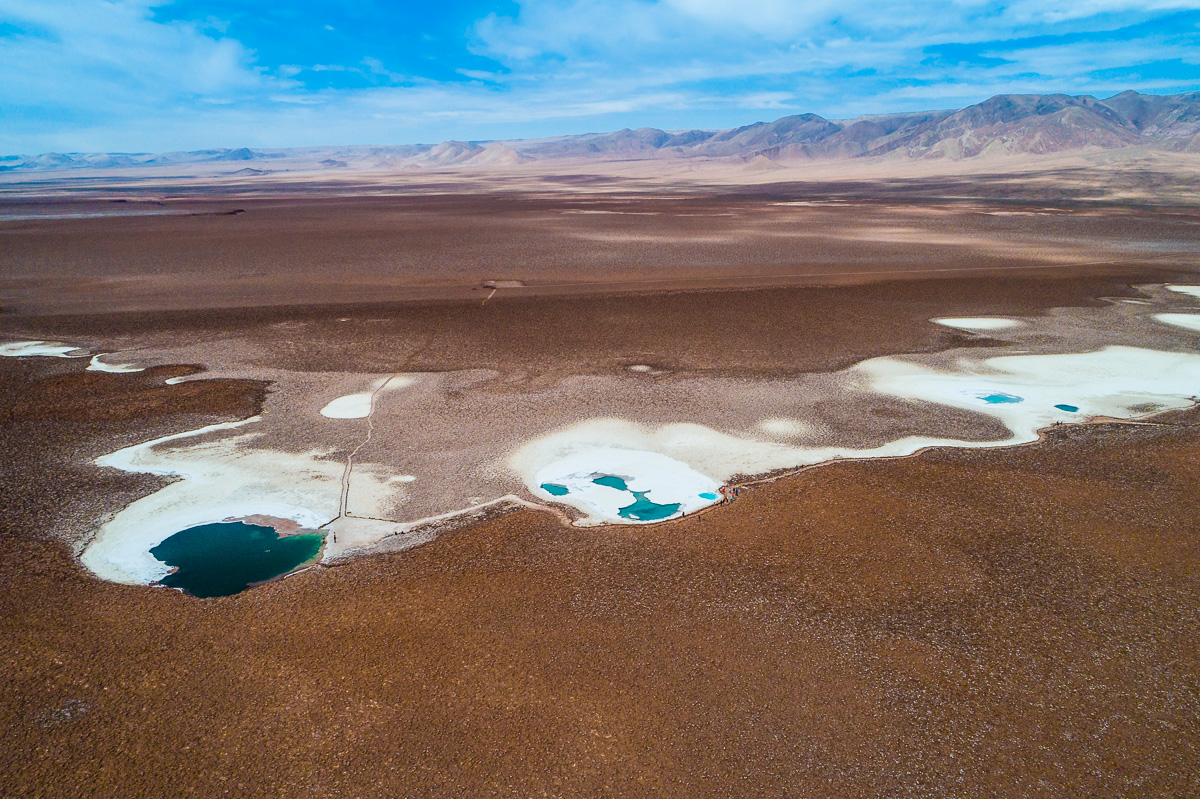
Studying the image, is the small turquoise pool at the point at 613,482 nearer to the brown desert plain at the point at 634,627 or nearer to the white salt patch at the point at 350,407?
the brown desert plain at the point at 634,627

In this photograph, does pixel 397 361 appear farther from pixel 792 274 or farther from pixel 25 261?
pixel 25 261

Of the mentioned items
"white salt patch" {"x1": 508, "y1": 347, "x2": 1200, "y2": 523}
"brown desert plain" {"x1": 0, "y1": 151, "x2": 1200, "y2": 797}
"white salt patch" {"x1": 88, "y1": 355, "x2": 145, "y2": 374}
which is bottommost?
"brown desert plain" {"x1": 0, "y1": 151, "x2": 1200, "y2": 797}

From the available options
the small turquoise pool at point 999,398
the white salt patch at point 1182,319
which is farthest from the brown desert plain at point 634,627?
the white salt patch at point 1182,319

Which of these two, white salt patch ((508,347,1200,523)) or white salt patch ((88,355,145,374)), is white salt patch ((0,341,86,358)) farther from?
white salt patch ((508,347,1200,523))

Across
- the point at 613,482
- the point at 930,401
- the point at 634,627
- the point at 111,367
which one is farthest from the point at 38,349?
the point at 930,401

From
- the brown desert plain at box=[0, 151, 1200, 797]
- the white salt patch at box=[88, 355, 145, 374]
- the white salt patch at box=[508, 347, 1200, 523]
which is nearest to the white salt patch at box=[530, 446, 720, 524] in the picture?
the white salt patch at box=[508, 347, 1200, 523]

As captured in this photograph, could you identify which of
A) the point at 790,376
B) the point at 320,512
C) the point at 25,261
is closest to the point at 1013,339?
the point at 790,376
